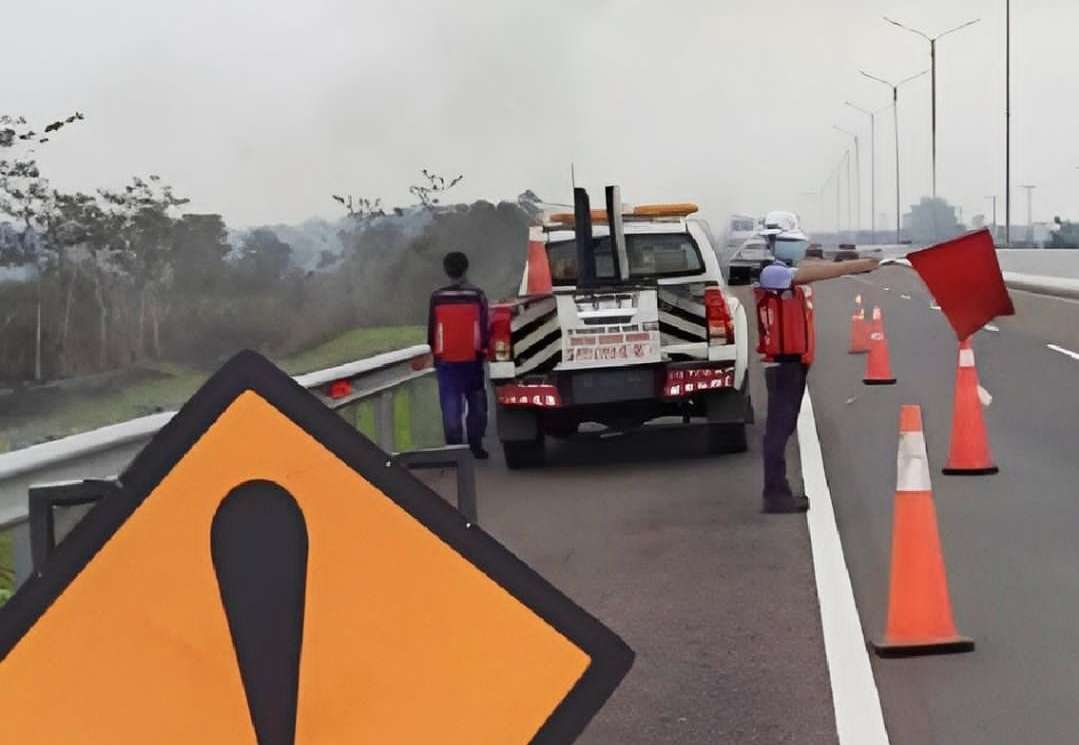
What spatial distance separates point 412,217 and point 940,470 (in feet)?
55.3

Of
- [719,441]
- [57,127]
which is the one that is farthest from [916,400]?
[57,127]

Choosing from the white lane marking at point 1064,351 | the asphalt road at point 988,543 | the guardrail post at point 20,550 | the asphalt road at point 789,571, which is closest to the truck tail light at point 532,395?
the asphalt road at point 789,571

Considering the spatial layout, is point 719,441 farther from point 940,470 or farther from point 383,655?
point 383,655

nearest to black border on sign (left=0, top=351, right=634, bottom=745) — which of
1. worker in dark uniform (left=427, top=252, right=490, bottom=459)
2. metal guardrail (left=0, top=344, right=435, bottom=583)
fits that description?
metal guardrail (left=0, top=344, right=435, bottom=583)

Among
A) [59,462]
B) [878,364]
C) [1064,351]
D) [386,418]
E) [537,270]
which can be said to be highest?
[537,270]

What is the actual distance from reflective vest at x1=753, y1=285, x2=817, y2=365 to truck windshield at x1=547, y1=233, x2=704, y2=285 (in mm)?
4133

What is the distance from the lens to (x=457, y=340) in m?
15.1

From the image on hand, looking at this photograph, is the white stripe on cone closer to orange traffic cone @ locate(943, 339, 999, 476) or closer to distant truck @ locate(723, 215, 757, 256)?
orange traffic cone @ locate(943, 339, 999, 476)

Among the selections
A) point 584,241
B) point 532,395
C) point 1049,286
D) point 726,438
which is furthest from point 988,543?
point 1049,286

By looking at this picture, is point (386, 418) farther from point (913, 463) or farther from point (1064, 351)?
point (1064, 351)

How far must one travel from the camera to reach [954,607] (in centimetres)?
829

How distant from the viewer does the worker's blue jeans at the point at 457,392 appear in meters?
15.2

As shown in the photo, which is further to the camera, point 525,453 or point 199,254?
point 199,254

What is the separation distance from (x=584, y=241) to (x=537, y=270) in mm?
1002
